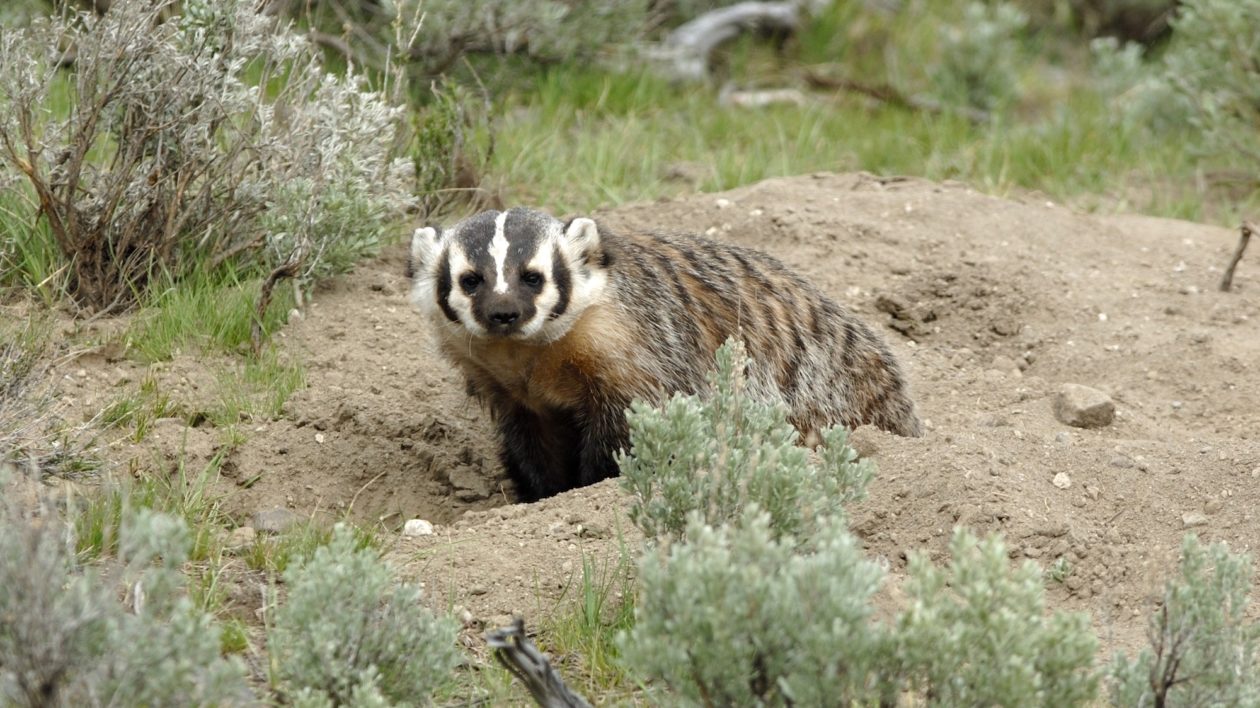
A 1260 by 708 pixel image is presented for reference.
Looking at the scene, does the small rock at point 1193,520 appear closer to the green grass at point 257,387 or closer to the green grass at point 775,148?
the green grass at point 257,387

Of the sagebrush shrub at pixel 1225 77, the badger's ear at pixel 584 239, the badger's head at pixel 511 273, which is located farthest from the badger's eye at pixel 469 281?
the sagebrush shrub at pixel 1225 77

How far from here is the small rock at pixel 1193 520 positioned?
348cm

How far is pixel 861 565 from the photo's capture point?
2381mm

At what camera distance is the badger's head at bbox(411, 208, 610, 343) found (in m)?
3.91

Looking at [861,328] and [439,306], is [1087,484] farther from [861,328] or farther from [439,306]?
[439,306]

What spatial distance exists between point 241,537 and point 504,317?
0.85m

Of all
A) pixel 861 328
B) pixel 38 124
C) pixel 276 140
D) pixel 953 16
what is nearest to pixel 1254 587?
Answer: pixel 861 328

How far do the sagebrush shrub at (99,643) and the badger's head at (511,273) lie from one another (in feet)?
5.24

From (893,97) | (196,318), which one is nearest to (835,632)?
(196,318)

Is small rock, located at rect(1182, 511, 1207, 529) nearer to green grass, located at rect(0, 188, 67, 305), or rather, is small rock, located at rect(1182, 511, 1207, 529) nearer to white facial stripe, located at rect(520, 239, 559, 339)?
white facial stripe, located at rect(520, 239, 559, 339)

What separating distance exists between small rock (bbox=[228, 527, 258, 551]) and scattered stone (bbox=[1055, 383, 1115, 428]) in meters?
2.34

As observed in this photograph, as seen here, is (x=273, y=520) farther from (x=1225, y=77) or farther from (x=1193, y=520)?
(x=1225, y=77)

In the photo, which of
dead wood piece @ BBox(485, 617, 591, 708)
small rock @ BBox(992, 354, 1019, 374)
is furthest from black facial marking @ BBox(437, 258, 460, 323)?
small rock @ BBox(992, 354, 1019, 374)

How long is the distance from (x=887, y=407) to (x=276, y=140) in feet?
6.78
